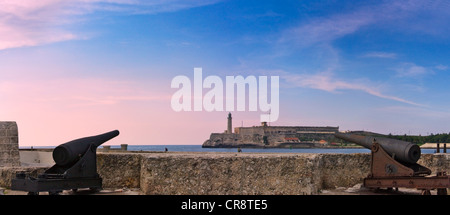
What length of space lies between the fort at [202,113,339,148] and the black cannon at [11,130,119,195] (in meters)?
109

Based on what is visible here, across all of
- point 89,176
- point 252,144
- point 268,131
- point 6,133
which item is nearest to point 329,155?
point 89,176

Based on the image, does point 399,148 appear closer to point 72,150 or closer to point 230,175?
point 230,175

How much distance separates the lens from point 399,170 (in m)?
8.12

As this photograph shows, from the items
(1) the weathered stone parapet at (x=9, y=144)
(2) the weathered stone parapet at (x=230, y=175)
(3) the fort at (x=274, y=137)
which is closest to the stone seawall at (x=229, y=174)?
(2) the weathered stone parapet at (x=230, y=175)

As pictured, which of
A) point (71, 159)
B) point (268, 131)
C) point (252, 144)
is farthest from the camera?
point (268, 131)

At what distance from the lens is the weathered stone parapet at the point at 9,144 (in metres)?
10.5

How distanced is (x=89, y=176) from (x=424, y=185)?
533 centimetres

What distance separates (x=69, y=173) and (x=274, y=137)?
121 metres

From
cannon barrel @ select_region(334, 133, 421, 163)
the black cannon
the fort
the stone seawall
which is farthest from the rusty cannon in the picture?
the fort

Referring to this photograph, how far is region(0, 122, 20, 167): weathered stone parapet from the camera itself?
1053 centimetres

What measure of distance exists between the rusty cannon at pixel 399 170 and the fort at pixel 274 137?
108171 mm
